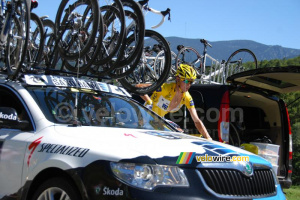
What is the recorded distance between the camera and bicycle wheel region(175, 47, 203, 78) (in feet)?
40.8

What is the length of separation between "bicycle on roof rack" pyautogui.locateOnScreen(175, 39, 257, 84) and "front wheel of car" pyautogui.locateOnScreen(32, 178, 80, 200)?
851cm

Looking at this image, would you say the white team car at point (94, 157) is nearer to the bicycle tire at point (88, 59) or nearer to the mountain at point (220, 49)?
the bicycle tire at point (88, 59)

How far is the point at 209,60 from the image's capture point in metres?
13.3

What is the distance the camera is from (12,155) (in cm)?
422

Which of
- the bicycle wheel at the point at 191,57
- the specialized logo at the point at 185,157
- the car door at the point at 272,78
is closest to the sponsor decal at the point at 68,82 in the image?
the specialized logo at the point at 185,157

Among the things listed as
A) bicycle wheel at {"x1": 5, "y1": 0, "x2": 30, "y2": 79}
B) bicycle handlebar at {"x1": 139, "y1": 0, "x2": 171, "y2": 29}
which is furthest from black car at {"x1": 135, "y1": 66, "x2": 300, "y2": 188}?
bicycle wheel at {"x1": 5, "y1": 0, "x2": 30, "y2": 79}

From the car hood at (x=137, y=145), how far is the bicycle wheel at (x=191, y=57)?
27.5ft

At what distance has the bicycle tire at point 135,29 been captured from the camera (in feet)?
19.8

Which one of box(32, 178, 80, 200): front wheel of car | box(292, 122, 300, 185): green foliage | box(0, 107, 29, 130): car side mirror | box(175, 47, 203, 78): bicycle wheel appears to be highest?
box(175, 47, 203, 78): bicycle wheel

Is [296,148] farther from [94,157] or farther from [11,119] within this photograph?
[94,157]

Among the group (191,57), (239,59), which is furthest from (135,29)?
(239,59)

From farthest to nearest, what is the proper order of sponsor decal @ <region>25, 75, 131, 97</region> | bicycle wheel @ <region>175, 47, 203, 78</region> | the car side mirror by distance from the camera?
bicycle wheel @ <region>175, 47, 203, 78</region> < sponsor decal @ <region>25, 75, 131, 97</region> < the car side mirror

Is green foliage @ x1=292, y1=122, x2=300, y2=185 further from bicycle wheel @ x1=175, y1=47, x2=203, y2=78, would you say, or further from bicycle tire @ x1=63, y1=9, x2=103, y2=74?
bicycle tire @ x1=63, y1=9, x2=103, y2=74

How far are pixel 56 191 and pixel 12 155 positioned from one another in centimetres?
81
